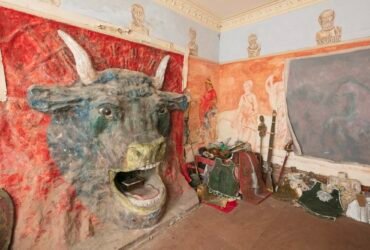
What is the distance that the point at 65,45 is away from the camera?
5.56 feet

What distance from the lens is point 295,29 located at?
8.70 feet

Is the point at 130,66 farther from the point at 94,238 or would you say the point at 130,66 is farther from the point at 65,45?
the point at 94,238

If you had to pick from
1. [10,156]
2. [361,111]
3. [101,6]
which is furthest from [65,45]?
[361,111]

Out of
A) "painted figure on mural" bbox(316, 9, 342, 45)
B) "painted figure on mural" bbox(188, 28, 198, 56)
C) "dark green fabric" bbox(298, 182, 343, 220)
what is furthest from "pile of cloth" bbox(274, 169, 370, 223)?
"painted figure on mural" bbox(188, 28, 198, 56)

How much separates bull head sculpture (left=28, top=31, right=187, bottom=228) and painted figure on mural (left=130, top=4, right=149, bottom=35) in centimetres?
70

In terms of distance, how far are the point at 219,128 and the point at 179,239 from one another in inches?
86.7

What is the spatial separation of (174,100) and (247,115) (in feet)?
4.92

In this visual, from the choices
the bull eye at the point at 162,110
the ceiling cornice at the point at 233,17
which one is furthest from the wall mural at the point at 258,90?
the bull eye at the point at 162,110

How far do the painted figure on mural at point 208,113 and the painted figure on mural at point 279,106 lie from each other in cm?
95

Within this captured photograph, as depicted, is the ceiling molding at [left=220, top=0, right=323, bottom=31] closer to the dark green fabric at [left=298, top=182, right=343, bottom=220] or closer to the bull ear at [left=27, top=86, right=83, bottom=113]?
the dark green fabric at [left=298, top=182, right=343, bottom=220]

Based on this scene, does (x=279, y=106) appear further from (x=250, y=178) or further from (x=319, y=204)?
(x=319, y=204)

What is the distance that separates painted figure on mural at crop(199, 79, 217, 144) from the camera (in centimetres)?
327

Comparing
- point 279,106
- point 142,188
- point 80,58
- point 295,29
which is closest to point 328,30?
point 295,29

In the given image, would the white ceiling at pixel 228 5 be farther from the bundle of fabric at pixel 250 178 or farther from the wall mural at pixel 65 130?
the bundle of fabric at pixel 250 178
